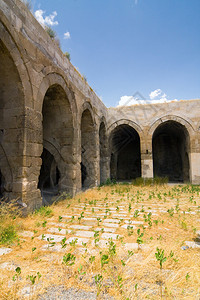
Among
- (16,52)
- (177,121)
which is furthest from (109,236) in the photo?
(177,121)

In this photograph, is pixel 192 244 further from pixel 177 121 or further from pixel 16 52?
pixel 177 121

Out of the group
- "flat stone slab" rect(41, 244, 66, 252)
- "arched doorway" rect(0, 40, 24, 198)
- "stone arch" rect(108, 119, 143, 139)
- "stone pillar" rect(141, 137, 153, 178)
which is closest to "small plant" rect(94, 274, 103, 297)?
"flat stone slab" rect(41, 244, 66, 252)

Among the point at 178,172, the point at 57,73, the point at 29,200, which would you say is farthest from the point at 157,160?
the point at 29,200

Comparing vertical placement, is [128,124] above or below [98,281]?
above

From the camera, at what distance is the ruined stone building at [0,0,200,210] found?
3691 mm

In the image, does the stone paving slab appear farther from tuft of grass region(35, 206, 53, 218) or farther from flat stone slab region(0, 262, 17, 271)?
tuft of grass region(35, 206, 53, 218)

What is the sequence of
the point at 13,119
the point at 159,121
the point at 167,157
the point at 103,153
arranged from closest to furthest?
the point at 13,119
the point at 159,121
the point at 103,153
the point at 167,157

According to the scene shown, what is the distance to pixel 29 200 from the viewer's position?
12.2 feet

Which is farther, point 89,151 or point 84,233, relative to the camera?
point 89,151

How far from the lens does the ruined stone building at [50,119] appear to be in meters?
3.69

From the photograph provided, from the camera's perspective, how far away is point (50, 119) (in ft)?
20.5

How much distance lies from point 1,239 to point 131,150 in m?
14.1

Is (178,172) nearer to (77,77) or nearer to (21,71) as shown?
(77,77)

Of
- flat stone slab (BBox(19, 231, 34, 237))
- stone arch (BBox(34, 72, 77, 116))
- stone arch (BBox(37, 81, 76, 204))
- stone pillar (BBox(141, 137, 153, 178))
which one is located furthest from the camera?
stone pillar (BBox(141, 137, 153, 178))
